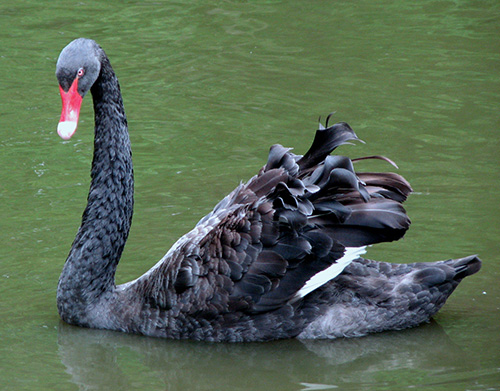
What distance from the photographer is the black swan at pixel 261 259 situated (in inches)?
203

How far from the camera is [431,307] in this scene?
542 centimetres

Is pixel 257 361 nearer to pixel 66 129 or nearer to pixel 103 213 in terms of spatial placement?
pixel 103 213

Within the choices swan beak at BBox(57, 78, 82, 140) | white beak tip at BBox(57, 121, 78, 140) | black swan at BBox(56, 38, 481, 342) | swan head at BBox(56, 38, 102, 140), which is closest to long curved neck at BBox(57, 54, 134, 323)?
black swan at BBox(56, 38, 481, 342)

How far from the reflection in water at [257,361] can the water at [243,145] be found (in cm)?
1

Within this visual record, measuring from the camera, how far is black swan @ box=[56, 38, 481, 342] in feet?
16.9

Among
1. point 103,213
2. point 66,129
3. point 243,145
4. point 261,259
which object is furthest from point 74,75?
point 243,145

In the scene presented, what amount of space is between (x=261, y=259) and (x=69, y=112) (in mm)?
1315

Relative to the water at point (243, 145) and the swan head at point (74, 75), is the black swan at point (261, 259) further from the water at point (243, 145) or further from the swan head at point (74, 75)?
the water at point (243, 145)

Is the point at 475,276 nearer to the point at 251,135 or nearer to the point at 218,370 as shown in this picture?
the point at 218,370

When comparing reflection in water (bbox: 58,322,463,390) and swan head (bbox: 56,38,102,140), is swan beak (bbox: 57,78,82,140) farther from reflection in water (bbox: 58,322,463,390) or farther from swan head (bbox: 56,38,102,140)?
reflection in water (bbox: 58,322,463,390)

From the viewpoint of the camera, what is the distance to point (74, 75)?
17.2 ft

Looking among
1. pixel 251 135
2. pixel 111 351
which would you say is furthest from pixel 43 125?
pixel 111 351

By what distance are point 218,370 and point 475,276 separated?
188 cm

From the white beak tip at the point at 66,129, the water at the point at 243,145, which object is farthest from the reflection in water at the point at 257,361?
the white beak tip at the point at 66,129
